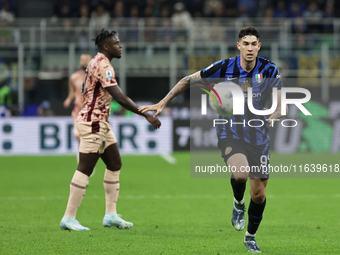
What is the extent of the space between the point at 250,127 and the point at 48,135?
39.1 feet

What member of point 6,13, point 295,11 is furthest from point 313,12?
point 6,13

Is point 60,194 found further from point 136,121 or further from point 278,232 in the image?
point 136,121

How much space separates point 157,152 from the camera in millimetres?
16797

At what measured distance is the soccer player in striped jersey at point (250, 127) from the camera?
529 centimetres

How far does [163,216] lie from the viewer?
7324 millimetres

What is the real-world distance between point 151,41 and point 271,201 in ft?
34.2

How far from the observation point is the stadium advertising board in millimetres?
16406

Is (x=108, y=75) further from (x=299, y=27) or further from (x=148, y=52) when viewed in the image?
(x=299, y=27)

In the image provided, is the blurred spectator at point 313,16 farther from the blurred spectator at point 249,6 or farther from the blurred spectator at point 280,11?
the blurred spectator at point 249,6

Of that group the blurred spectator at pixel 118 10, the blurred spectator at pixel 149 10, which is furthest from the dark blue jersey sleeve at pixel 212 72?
the blurred spectator at pixel 118 10

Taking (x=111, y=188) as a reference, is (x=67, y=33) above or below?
above

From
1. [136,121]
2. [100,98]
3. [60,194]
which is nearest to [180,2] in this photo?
[136,121]

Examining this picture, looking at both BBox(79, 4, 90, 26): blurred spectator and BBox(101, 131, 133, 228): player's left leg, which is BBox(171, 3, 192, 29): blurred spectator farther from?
BBox(101, 131, 133, 228): player's left leg

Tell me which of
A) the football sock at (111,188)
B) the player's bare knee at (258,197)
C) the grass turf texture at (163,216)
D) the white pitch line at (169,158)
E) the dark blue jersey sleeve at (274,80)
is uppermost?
the dark blue jersey sleeve at (274,80)
